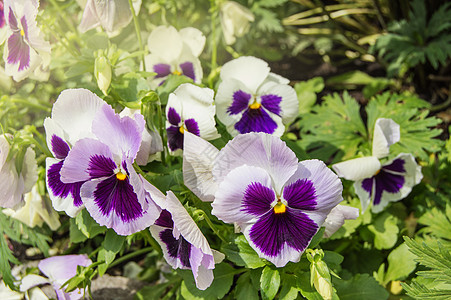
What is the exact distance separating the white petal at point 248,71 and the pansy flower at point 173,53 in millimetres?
252

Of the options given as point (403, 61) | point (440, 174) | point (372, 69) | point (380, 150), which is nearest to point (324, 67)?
point (372, 69)

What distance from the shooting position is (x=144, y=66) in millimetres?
1577

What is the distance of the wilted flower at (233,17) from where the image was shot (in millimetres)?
1901

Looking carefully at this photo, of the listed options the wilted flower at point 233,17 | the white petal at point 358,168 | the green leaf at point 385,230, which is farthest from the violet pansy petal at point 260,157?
the wilted flower at point 233,17

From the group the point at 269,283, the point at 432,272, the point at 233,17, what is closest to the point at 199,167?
the point at 269,283

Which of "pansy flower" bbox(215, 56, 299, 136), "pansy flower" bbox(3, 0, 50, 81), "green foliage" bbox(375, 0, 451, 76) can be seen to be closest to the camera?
"pansy flower" bbox(3, 0, 50, 81)

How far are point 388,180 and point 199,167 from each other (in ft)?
2.30

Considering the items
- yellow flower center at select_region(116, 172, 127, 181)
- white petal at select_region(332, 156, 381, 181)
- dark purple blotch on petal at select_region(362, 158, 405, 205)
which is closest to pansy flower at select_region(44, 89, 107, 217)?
yellow flower center at select_region(116, 172, 127, 181)

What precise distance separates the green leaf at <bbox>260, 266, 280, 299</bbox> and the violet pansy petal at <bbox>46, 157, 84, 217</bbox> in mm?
440

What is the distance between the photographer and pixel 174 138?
1329 millimetres

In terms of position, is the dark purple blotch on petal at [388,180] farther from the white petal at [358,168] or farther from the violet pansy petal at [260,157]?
the violet pansy petal at [260,157]

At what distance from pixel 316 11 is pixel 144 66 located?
1.43 m

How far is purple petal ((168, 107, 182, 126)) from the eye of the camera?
129 cm

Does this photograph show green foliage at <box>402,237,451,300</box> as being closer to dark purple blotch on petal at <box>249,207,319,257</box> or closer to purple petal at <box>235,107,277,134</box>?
dark purple blotch on petal at <box>249,207,319,257</box>
